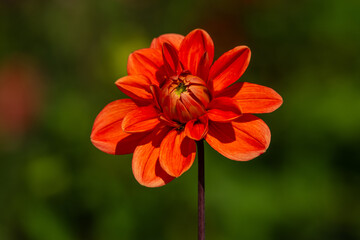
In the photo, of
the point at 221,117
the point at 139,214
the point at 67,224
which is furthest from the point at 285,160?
the point at 221,117

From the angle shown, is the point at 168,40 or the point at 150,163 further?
the point at 168,40

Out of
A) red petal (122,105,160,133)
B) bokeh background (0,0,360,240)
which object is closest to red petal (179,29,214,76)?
red petal (122,105,160,133)

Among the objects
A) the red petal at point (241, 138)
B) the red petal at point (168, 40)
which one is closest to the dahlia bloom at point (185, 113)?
the red petal at point (241, 138)

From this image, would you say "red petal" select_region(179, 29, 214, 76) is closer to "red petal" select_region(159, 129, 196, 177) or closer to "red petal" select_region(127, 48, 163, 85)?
"red petal" select_region(127, 48, 163, 85)

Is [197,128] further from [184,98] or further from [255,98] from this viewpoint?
[255,98]

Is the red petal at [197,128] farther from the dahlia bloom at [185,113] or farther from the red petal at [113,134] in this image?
the red petal at [113,134]

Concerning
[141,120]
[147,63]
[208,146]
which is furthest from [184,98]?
[208,146]

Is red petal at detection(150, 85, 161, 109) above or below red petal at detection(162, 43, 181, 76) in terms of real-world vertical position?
below
